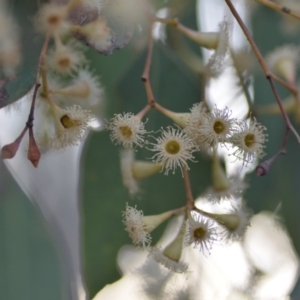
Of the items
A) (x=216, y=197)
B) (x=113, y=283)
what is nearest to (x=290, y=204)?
(x=216, y=197)

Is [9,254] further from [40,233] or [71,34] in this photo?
[71,34]

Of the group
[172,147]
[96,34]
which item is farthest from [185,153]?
[96,34]

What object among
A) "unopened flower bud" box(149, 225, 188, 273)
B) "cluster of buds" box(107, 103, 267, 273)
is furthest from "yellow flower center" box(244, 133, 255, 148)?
"unopened flower bud" box(149, 225, 188, 273)

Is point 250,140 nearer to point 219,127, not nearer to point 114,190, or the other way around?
point 219,127

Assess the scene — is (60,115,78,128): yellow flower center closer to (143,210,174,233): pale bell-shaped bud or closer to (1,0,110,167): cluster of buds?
(1,0,110,167): cluster of buds

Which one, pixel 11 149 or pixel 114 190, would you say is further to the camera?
pixel 114 190

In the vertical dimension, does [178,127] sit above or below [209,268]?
above
